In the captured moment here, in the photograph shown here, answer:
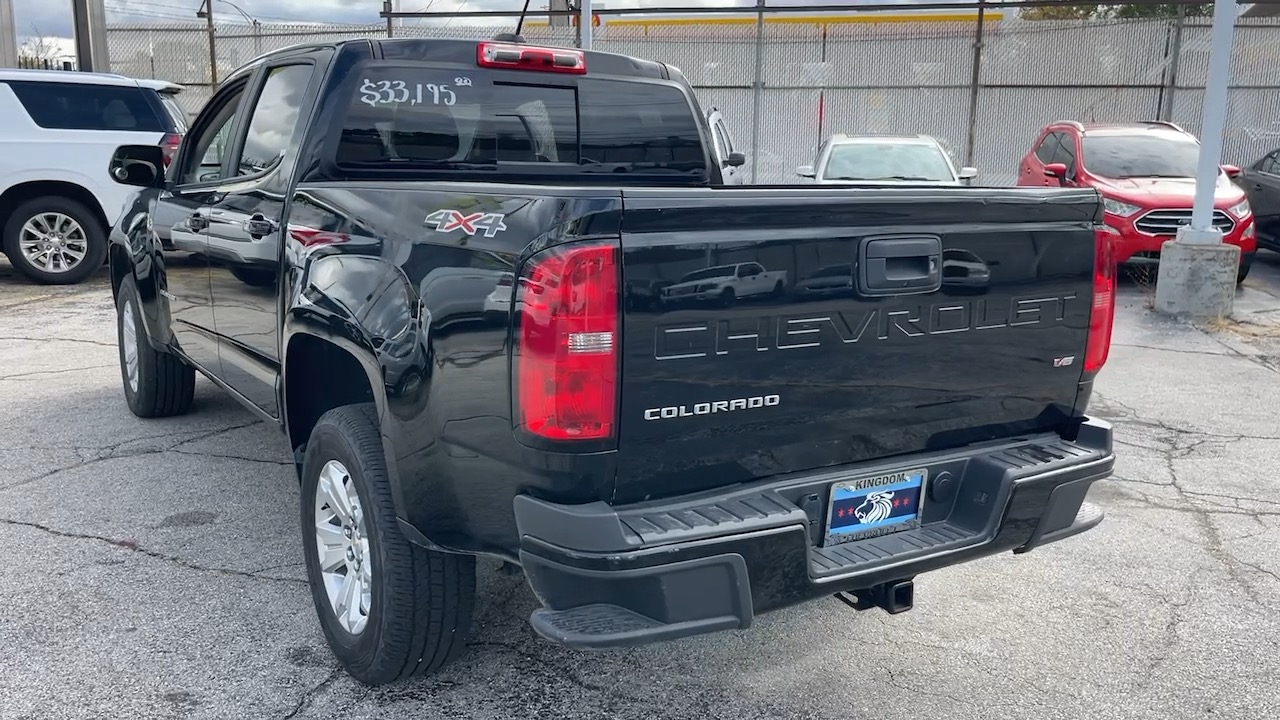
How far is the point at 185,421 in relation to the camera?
234 inches

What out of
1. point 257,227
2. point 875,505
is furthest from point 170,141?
point 875,505

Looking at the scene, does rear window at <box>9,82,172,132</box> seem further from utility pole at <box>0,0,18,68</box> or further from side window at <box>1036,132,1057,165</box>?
side window at <box>1036,132,1057,165</box>

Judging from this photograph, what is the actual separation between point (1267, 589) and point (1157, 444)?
1.94 metres

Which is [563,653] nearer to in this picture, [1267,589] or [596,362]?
[596,362]

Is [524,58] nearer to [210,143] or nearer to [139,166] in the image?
[210,143]

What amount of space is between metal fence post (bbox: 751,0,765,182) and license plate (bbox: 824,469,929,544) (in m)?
15.2

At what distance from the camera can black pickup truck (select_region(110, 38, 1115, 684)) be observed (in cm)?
243

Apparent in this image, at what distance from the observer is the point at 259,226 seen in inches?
148

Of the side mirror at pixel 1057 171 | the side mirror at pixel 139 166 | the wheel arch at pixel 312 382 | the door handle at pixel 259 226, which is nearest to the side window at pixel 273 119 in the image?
the door handle at pixel 259 226

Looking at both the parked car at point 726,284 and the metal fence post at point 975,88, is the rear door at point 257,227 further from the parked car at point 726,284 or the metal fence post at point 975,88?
the metal fence post at point 975,88

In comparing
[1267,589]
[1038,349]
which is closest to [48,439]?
[1038,349]

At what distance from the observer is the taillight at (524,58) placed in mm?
4012

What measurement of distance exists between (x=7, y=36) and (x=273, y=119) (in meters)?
15.2

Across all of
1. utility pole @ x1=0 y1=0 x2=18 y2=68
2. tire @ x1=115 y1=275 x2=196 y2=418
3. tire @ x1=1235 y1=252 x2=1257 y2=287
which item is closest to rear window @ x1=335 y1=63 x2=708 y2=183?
tire @ x1=115 y1=275 x2=196 y2=418
